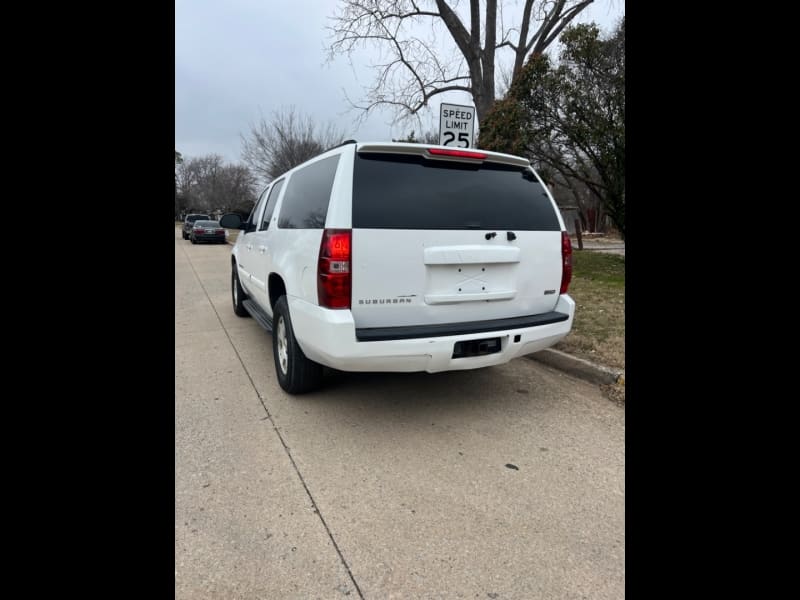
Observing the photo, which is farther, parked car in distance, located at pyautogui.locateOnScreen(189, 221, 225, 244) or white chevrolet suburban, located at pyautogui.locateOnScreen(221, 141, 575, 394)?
parked car in distance, located at pyautogui.locateOnScreen(189, 221, 225, 244)

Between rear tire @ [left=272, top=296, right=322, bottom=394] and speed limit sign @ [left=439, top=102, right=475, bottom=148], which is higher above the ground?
speed limit sign @ [left=439, top=102, right=475, bottom=148]

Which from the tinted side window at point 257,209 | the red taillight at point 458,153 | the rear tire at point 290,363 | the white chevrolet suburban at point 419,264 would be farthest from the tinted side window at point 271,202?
the red taillight at point 458,153

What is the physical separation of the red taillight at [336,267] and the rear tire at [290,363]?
76 centimetres

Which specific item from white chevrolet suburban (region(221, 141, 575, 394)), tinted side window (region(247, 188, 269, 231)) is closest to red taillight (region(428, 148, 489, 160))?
white chevrolet suburban (region(221, 141, 575, 394))

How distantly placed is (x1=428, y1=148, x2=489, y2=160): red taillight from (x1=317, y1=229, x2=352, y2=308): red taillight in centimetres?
88

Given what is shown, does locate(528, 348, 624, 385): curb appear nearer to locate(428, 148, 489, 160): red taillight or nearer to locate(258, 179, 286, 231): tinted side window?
locate(428, 148, 489, 160): red taillight

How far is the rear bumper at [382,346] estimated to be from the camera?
2775 millimetres

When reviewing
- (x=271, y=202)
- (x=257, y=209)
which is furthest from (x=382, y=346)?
(x=257, y=209)

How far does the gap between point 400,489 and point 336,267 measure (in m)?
1.35

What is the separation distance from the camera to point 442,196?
3.07m

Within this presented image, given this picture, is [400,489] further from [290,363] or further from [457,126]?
[457,126]

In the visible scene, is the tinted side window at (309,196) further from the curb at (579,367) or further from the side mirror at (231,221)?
the curb at (579,367)

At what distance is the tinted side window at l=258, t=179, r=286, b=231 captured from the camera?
480cm
